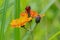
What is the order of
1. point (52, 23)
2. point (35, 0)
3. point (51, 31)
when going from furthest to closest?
point (35, 0) → point (52, 23) → point (51, 31)

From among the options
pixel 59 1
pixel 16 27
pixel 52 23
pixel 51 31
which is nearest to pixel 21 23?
pixel 16 27

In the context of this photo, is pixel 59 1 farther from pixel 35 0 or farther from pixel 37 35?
pixel 37 35

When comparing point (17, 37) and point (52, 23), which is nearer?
point (17, 37)

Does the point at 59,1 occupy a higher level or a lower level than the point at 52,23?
higher

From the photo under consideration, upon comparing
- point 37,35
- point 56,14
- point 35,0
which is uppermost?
point 35,0

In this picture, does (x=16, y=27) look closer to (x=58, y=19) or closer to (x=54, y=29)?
(x=54, y=29)

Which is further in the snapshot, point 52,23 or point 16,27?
point 52,23

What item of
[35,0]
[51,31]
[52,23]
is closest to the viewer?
[51,31]

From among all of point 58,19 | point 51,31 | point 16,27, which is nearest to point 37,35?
point 51,31

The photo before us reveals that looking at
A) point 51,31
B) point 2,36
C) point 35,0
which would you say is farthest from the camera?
point 35,0
